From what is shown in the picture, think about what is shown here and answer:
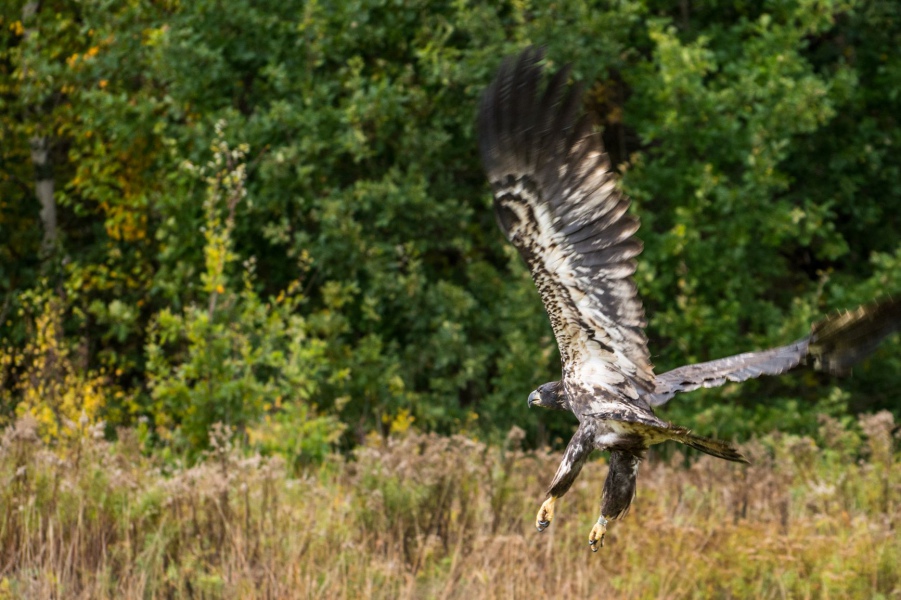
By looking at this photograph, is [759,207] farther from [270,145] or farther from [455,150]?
[270,145]

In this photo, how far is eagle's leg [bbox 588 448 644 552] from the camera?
495 cm

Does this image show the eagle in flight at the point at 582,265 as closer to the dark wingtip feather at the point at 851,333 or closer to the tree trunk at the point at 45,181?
the dark wingtip feather at the point at 851,333

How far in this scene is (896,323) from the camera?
173 inches

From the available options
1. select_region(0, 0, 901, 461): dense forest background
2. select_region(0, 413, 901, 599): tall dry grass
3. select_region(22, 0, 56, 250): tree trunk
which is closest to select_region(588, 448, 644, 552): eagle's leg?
select_region(0, 413, 901, 599): tall dry grass

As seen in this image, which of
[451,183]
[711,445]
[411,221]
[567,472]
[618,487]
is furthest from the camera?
[451,183]

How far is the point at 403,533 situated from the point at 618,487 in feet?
6.07

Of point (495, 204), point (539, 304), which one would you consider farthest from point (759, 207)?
point (495, 204)

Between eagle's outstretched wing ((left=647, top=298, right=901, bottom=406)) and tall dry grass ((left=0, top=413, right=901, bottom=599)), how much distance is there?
4.12ft

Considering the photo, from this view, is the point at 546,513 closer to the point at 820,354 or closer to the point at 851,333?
the point at 820,354

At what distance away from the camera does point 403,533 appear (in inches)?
257

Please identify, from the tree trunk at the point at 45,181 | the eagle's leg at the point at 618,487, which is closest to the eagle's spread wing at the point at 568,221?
the eagle's leg at the point at 618,487

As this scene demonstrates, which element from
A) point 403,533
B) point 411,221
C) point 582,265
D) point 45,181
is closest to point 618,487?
point 582,265

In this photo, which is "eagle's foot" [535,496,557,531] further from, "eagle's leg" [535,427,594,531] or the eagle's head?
the eagle's head

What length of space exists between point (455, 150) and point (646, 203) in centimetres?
184
